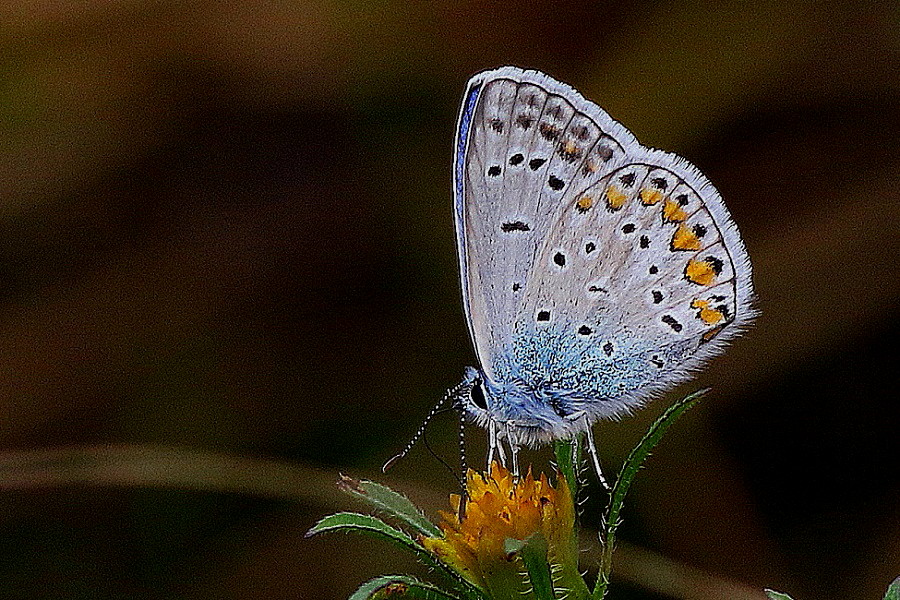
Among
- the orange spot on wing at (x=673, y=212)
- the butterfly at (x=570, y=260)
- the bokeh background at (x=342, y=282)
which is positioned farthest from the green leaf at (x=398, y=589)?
the bokeh background at (x=342, y=282)

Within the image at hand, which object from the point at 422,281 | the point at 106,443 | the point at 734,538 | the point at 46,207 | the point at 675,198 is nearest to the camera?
the point at 675,198

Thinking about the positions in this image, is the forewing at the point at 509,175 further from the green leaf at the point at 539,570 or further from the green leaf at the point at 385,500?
the green leaf at the point at 539,570

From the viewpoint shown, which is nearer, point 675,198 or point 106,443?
point 675,198

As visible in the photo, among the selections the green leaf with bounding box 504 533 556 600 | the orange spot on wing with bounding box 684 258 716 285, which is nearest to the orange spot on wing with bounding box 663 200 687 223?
the orange spot on wing with bounding box 684 258 716 285

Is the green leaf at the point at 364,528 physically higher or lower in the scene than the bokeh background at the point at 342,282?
lower

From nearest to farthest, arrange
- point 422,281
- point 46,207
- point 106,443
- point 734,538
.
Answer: point 734,538 < point 106,443 < point 422,281 < point 46,207

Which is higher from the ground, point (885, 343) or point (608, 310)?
point (608, 310)

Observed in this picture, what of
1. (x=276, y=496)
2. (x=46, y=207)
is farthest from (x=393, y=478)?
(x=46, y=207)

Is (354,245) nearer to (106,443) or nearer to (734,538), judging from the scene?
(106,443)
